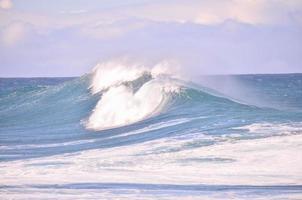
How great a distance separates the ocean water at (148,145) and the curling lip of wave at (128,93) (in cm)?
5

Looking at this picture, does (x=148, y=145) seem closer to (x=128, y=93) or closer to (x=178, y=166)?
(x=178, y=166)

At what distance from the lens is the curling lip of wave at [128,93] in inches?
1019

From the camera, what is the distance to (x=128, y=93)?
2952 centimetres

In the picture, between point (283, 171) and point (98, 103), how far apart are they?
16.6 metres

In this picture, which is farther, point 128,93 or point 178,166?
point 128,93

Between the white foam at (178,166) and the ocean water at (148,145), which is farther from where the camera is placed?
the white foam at (178,166)

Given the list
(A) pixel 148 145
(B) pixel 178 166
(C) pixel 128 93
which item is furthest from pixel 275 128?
(C) pixel 128 93

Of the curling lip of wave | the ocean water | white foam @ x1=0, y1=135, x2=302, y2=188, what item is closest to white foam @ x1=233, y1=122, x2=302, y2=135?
the ocean water

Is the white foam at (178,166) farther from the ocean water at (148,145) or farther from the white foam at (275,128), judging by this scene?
the white foam at (275,128)

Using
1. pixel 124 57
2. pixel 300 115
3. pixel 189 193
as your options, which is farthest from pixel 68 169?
pixel 124 57

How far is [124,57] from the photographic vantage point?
3578cm

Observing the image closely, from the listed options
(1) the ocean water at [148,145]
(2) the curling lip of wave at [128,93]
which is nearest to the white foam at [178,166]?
(1) the ocean water at [148,145]

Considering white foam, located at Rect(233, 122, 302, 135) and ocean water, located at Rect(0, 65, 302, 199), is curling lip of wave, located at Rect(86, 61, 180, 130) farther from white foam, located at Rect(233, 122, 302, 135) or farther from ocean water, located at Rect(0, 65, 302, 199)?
white foam, located at Rect(233, 122, 302, 135)

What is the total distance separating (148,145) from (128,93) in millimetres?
10980
